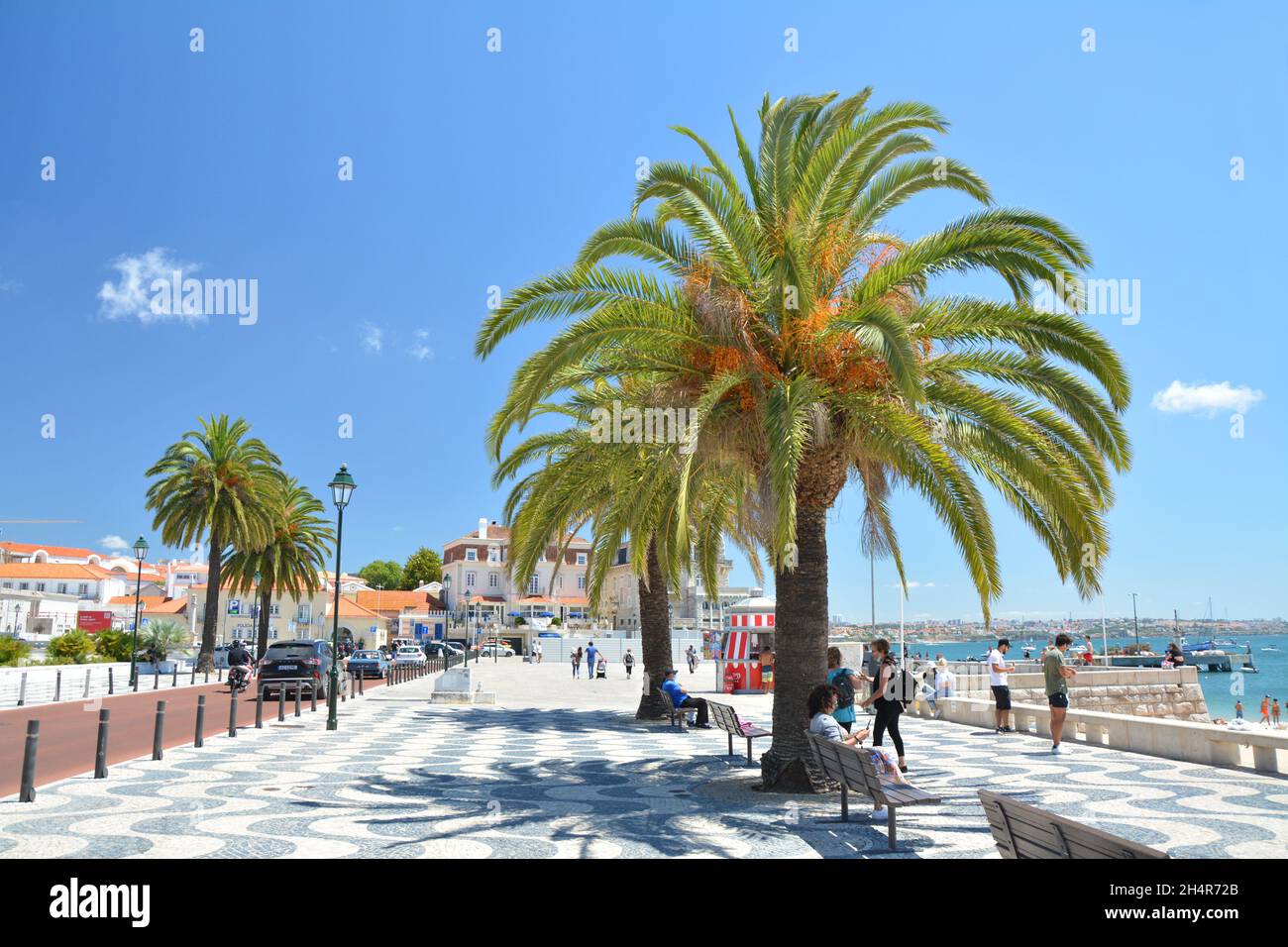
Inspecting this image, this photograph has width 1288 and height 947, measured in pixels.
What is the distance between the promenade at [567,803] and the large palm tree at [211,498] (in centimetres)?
2487

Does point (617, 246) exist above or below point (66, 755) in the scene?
above

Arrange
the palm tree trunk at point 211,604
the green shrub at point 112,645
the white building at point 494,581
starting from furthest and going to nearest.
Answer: the white building at point 494,581 < the palm tree trunk at point 211,604 < the green shrub at point 112,645

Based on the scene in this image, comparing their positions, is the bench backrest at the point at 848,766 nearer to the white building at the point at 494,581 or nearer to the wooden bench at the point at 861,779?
the wooden bench at the point at 861,779

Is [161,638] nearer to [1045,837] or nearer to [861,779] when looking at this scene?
[861,779]

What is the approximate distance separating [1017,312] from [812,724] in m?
5.05

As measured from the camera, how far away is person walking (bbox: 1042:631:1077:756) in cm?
1409

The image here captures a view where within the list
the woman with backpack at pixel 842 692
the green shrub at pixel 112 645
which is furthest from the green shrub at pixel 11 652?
the woman with backpack at pixel 842 692

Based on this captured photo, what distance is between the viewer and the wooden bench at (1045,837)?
4520mm

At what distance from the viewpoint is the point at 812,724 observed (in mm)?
9867

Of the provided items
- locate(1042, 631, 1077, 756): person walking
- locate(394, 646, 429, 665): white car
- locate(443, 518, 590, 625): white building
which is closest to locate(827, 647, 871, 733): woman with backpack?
locate(1042, 631, 1077, 756): person walking

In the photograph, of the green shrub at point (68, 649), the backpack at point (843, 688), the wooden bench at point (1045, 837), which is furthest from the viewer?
the green shrub at point (68, 649)

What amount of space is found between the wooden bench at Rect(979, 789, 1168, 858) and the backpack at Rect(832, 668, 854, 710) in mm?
5193
